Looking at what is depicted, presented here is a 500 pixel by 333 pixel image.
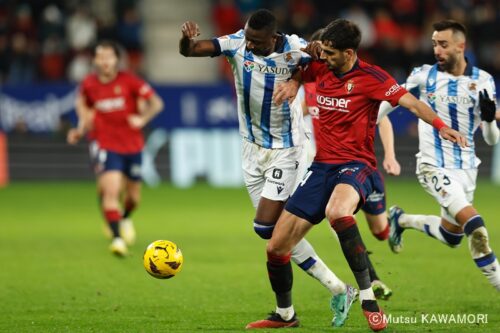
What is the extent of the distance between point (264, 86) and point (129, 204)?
542 centimetres

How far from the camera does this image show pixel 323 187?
8.07 meters

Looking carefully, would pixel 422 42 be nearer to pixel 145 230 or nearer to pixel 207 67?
pixel 207 67

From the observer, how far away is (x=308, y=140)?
966 centimetres

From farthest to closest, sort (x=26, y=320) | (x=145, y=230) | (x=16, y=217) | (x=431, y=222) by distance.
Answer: (x=16, y=217), (x=145, y=230), (x=431, y=222), (x=26, y=320)

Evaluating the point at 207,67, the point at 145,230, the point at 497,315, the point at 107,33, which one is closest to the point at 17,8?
the point at 107,33

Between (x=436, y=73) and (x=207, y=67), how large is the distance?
1508 cm

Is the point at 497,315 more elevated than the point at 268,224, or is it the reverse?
the point at 268,224

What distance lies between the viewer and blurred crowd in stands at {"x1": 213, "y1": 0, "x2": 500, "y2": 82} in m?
22.0

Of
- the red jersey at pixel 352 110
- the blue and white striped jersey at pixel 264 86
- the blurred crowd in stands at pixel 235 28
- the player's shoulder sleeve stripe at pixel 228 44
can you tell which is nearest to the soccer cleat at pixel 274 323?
the red jersey at pixel 352 110

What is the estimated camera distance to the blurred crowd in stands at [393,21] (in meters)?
22.0

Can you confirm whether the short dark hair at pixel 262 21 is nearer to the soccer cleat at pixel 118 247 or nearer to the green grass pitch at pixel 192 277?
the green grass pitch at pixel 192 277

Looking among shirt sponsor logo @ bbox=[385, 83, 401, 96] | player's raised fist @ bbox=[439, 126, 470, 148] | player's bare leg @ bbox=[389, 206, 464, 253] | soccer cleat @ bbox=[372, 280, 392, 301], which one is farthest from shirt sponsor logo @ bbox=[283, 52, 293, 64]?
player's bare leg @ bbox=[389, 206, 464, 253]

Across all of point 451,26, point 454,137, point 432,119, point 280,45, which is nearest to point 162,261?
point 280,45

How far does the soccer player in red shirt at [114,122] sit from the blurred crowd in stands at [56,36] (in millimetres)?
8995
